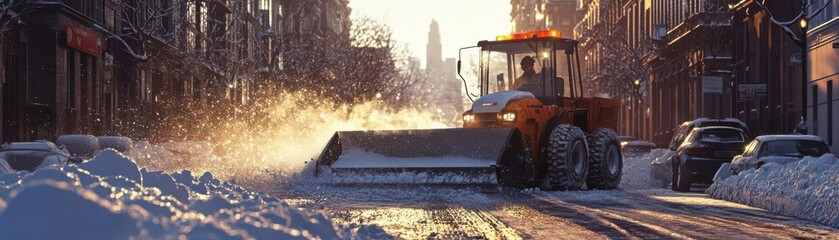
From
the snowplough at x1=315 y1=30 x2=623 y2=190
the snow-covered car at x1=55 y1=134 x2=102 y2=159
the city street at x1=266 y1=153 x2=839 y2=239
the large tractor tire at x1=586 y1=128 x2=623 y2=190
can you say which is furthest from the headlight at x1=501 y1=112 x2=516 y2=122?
the snow-covered car at x1=55 y1=134 x2=102 y2=159

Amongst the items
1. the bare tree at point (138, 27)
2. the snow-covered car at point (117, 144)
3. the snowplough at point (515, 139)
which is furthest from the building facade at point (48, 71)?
the snowplough at point (515, 139)

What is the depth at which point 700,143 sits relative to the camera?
78.4ft

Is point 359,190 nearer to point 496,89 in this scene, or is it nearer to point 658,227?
point 496,89

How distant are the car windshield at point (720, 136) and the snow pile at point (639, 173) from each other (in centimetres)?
256

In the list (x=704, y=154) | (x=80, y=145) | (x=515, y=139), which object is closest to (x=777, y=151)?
(x=704, y=154)

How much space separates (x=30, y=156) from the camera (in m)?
21.9

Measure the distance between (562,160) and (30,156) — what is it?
8.91 meters

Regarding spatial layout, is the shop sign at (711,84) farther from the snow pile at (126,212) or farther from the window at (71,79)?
the snow pile at (126,212)

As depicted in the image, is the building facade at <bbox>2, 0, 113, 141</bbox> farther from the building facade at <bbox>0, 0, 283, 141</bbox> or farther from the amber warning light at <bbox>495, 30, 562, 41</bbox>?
the amber warning light at <bbox>495, 30, 562, 41</bbox>

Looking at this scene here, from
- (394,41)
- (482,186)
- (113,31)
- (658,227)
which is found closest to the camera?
(658,227)

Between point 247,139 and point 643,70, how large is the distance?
1053 inches

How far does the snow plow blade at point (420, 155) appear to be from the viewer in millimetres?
19000

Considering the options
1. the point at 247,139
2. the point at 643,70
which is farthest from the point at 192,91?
the point at 643,70

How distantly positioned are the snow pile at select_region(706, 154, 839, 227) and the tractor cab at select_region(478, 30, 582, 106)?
3275mm
